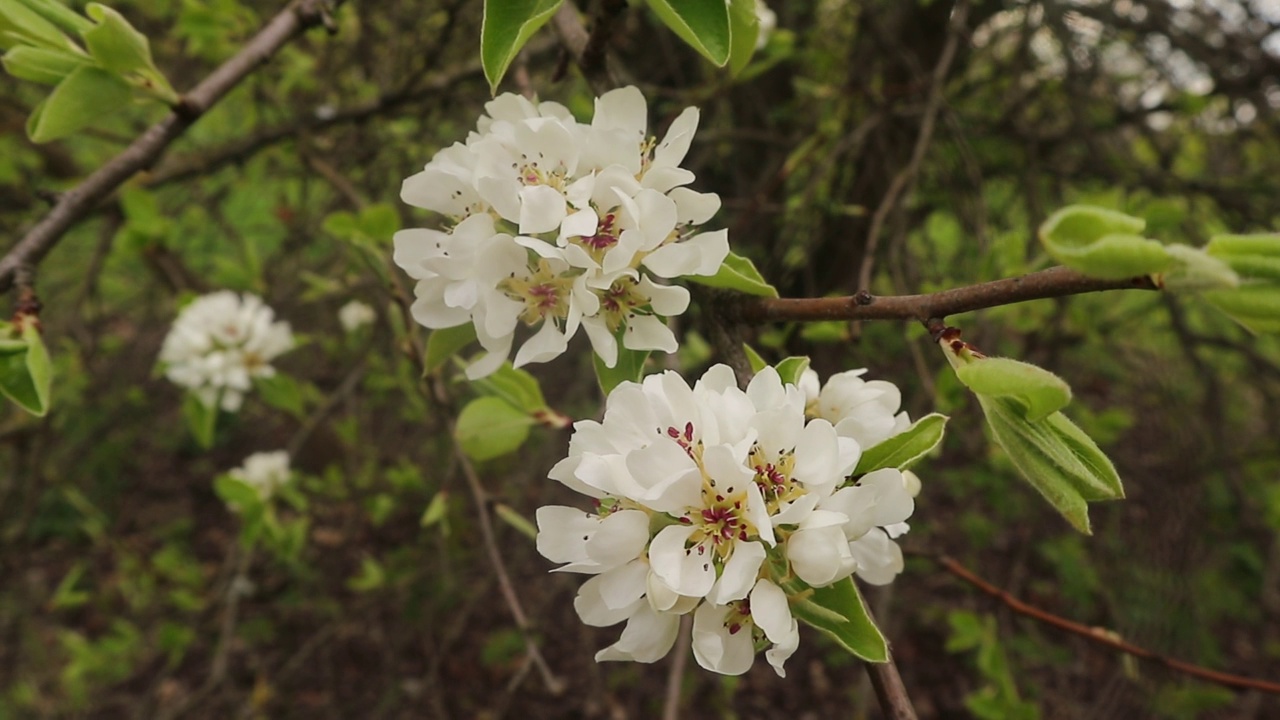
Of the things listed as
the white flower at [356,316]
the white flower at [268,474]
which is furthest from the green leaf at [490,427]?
the white flower at [356,316]

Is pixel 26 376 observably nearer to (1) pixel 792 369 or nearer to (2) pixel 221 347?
(1) pixel 792 369

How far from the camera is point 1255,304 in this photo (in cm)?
64

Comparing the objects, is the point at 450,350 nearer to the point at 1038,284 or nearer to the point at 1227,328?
the point at 1038,284

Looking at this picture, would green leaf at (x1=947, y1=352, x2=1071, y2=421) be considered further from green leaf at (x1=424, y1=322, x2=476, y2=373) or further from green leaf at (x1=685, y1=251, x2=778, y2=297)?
green leaf at (x1=424, y1=322, x2=476, y2=373)

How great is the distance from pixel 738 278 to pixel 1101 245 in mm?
370

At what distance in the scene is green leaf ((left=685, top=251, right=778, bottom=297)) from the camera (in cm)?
88

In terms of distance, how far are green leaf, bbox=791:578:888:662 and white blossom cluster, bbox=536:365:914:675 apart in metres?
0.02

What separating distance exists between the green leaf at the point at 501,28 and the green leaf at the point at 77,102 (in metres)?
0.69

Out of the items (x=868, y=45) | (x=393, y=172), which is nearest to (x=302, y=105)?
(x=393, y=172)

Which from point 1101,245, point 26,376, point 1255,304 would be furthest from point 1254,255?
point 26,376

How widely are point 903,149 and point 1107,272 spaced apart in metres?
2.37

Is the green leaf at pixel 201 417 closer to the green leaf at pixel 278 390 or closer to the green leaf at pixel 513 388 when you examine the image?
the green leaf at pixel 278 390

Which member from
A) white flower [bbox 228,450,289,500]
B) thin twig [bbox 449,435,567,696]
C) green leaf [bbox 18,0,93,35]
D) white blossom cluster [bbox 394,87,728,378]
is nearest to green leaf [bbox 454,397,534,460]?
thin twig [bbox 449,435,567,696]

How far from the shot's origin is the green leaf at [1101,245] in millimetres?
583
